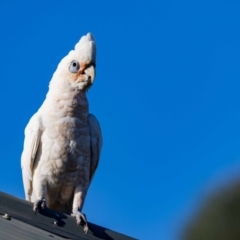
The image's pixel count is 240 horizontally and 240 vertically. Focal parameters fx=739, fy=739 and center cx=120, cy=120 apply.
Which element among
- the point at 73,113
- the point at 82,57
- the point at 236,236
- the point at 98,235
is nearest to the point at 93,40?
the point at 82,57

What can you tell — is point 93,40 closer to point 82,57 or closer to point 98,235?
point 82,57

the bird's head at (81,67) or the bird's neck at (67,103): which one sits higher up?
the bird's head at (81,67)

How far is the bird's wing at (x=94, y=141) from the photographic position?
18.9ft

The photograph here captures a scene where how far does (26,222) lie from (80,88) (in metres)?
1.86

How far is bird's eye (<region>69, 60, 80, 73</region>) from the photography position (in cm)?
567

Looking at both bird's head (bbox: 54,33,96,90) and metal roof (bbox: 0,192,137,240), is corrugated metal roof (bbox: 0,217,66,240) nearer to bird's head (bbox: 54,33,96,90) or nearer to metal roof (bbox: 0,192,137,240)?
metal roof (bbox: 0,192,137,240)

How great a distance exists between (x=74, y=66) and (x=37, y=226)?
194 cm

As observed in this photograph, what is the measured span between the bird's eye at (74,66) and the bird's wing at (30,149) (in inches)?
17.3

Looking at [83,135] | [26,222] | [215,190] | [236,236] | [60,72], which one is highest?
[215,190]

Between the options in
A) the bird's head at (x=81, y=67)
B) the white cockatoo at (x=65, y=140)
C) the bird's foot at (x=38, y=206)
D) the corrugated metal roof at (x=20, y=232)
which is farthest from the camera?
the bird's head at (x=81, y=67)

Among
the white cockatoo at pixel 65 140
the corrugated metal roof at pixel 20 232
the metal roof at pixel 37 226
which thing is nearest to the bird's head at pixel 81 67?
the white cockatoo at pixel 65 140

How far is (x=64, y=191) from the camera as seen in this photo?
5.61 meters

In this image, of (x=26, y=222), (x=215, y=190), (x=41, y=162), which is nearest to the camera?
(x=26, y=222)

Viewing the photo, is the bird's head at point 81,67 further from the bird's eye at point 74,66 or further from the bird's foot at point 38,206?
the bird's foot at point 38,206
